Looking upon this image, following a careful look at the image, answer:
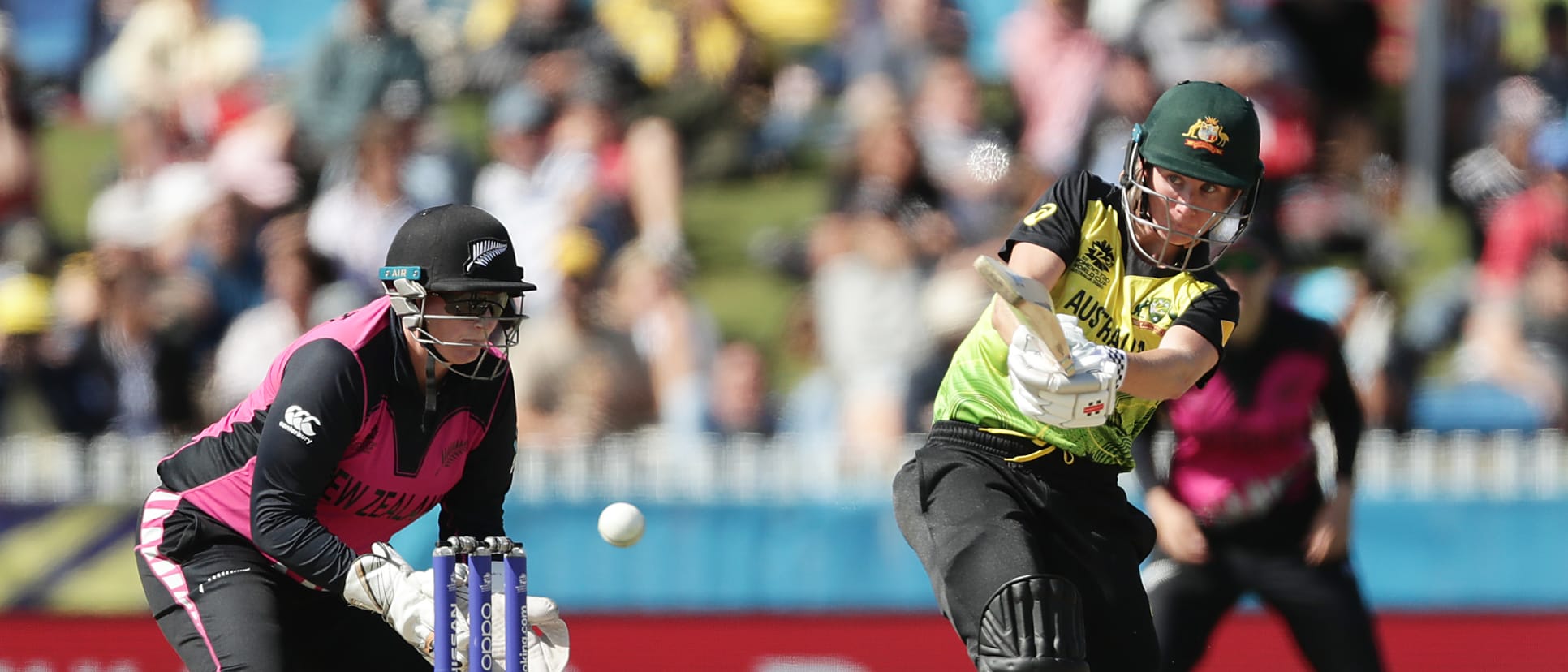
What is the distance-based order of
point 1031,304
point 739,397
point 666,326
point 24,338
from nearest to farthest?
1. point 1031,304
2. point 739,397
3. point 666,326
4. point 24,338

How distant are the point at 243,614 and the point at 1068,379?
6.01 ft

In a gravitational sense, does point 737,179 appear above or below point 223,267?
above

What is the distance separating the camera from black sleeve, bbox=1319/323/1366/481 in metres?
5.77

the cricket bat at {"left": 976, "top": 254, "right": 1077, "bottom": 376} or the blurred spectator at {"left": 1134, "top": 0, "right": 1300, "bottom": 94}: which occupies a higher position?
the blurred spectator at {"left": 1134, "top": 0, "right": 1300, "bottom": 94}

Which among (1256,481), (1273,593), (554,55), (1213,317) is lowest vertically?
(1273,593)

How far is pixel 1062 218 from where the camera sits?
157 inches

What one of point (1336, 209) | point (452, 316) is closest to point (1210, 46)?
point (1336, 209)

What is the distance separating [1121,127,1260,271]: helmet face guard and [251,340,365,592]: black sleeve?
174cm

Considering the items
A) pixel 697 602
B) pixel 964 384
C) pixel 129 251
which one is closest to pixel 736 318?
pixel 697 602

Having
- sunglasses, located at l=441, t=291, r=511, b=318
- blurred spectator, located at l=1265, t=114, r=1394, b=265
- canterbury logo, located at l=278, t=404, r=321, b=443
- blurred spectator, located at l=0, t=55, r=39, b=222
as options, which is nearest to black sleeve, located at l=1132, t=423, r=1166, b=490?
sunglasses, located at l=441, t=291, r=511, b=318

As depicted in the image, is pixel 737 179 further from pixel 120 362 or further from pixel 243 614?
pixel 243 614

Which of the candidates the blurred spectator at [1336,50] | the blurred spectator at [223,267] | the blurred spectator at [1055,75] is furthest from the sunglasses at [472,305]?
the blurred spectator at [1336,50]

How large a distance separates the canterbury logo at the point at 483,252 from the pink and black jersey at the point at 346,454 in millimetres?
258

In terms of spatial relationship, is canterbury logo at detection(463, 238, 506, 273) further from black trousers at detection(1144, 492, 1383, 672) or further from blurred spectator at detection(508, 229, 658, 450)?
blurred spectator at detection(508, 229, 658, 450)
